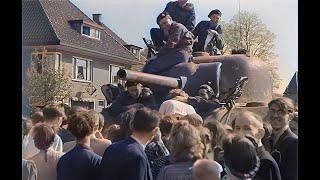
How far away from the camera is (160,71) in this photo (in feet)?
17.6

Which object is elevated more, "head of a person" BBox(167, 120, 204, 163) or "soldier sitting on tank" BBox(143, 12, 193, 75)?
"soldier sitting on tank" BBox(143, 12, 193, 75)

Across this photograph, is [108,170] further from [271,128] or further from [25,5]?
[25,5]

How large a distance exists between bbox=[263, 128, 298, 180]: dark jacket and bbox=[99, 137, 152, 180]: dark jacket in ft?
2.86

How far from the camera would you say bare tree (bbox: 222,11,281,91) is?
4938 millimetres

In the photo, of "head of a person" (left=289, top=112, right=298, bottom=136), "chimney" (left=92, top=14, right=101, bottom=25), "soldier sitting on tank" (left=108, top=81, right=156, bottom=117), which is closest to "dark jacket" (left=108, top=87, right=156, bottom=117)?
"soldier sitting on tank" (left=108, top=81, right=156, bottom=117)

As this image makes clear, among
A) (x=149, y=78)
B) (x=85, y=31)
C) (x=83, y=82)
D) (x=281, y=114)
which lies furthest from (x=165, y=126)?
(x=85, y=31)

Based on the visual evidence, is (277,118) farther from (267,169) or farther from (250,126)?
(267,169)

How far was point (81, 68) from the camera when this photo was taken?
16.8 feet

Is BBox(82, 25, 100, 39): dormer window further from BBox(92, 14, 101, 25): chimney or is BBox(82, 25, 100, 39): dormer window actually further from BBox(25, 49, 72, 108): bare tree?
BBox(25, 49, 72, 108): bare tree

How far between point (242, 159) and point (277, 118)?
43cm

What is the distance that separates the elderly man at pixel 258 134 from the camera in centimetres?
428

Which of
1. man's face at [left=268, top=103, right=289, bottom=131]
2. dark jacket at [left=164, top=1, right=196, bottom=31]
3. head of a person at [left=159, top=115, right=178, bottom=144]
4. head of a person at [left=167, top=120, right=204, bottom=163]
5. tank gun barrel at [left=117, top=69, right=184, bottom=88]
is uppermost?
dark jacket at [left=164, top=1, right=196, bottom=31]

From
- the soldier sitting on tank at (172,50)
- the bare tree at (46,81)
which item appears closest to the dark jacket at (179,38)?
the soldier sitting on tank at (172,50)
